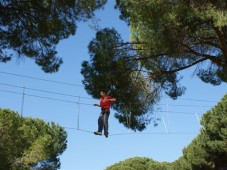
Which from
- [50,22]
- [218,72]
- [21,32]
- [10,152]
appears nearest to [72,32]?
[50,22]

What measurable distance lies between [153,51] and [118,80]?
1.18 m

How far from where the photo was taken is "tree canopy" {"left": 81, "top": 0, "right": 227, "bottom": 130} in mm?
6902

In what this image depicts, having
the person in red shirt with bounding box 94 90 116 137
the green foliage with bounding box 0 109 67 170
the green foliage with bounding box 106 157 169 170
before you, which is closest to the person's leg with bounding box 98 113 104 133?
the person in red shirt with bounding box 94 90 116 137

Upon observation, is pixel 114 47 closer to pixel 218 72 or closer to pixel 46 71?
pixel 46 71

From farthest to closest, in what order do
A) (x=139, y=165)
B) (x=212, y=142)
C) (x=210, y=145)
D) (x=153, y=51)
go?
(x=139, y=165) < (x=210, y=145) < (x=212, y=142) < (x=153, y=51)

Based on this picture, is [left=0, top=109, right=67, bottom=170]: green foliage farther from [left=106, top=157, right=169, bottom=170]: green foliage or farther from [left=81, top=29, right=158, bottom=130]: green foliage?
[left=106, top=157, right=169, bottom=170]: green foliage

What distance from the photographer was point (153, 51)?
7.64 metres

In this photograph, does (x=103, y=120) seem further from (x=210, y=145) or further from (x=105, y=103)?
(x=210, y=145)

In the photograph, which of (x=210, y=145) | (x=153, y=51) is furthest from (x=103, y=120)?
(x=210, y=145)

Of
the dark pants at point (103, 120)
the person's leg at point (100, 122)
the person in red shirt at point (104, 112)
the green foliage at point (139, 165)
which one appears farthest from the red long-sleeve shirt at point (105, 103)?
the green foliage at point (139, 165)

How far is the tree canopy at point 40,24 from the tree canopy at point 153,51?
0.63m

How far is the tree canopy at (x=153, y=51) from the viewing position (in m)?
6.90

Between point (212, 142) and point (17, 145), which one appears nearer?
point (17, 145)

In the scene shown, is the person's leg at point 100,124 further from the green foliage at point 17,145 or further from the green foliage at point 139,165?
the green foliage at point 139,165
